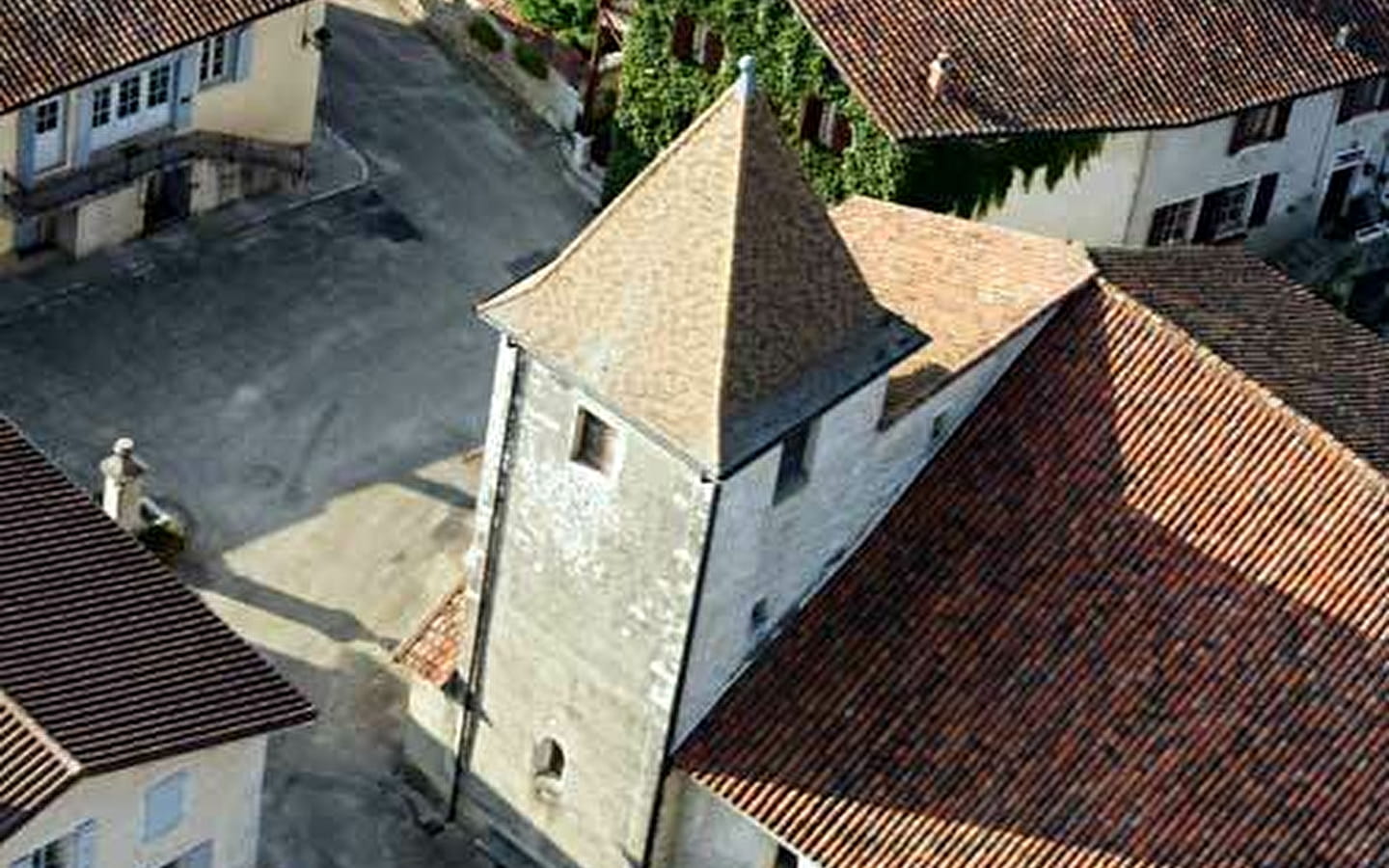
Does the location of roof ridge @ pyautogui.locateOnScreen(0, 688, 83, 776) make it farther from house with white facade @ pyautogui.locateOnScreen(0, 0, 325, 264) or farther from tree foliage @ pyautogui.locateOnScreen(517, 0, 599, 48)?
tree foliage @ pyautogui.locateOnScreen(517, 0, 599, 48)

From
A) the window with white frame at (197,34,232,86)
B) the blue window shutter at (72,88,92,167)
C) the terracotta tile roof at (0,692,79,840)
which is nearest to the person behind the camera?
the terracotta tile roof at (0,692,79,840)

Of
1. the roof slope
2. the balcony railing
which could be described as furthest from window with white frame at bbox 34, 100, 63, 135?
the roof slope

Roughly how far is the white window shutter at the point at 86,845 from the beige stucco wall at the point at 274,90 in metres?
25.6

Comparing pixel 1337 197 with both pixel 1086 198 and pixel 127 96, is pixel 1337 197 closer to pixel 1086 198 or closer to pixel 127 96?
pixel 1086 198

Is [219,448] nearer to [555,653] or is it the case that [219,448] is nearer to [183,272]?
[183,272]

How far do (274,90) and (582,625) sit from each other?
80.8 ft

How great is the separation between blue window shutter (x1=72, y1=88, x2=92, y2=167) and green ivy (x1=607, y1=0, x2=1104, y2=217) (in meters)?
13.3

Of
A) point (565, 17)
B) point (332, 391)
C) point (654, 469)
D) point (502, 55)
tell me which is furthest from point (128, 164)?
point (654, 469)

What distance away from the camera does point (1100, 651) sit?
65.1 m

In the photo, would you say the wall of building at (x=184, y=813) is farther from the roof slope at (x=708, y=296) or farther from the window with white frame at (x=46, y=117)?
the window with white frame at (x=46, y=117)

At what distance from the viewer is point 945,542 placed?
219ft

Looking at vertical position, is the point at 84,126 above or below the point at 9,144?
above

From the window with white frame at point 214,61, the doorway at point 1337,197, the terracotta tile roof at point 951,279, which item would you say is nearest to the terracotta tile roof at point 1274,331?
the terracotta tile roof at point 951,279

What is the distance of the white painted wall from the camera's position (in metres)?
83.4
